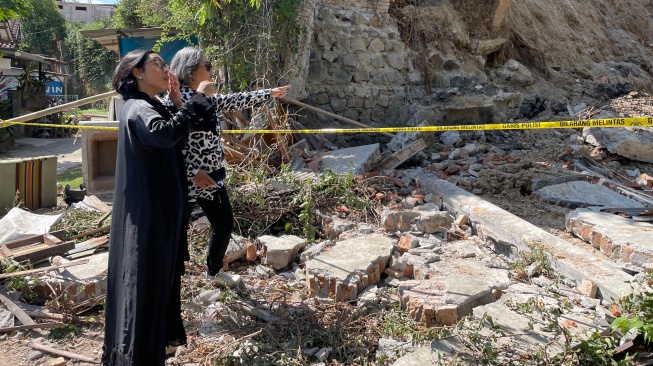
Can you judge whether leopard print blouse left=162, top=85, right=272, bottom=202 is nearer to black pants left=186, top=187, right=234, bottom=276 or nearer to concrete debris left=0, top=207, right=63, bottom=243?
black pants left=186, top=187, right=234, bottom=276

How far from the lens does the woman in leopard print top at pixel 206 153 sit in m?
3.44

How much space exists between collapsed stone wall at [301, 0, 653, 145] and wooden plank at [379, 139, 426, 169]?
1629 mm

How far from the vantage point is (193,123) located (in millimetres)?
2711

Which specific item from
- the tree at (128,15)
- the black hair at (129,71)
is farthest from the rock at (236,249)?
the tree at (128,15)

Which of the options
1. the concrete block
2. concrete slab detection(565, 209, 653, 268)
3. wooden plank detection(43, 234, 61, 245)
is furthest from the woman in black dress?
the concrete block

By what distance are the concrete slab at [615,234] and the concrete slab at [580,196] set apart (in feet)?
1.99

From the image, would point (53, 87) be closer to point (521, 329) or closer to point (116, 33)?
point (116, 33)

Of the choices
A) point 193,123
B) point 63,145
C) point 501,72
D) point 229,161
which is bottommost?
point 63,145

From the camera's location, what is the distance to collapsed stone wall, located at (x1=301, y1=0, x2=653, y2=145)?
9.08m

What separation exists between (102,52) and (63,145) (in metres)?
18.4

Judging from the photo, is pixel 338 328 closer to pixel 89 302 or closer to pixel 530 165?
pixel 89 302

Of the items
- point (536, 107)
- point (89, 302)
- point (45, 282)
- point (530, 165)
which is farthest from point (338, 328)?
point (536, 107)

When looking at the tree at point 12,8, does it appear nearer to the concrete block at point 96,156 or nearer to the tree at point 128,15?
the concrete block at point 96,156

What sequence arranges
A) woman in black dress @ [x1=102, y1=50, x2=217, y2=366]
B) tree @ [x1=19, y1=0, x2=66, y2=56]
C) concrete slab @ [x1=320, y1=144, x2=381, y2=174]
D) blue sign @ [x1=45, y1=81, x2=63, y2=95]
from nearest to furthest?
woman in black dress @ [x1=102, y1=50, x2=217, y2=366]
concrete slab @ [x1=320, y1=144, x2=381, y2=174]
blue sign @ [x1=45, y1=81, x2=63, y2=95]
tree @ [x1=19, y1=0, x2=66, y2=56]
